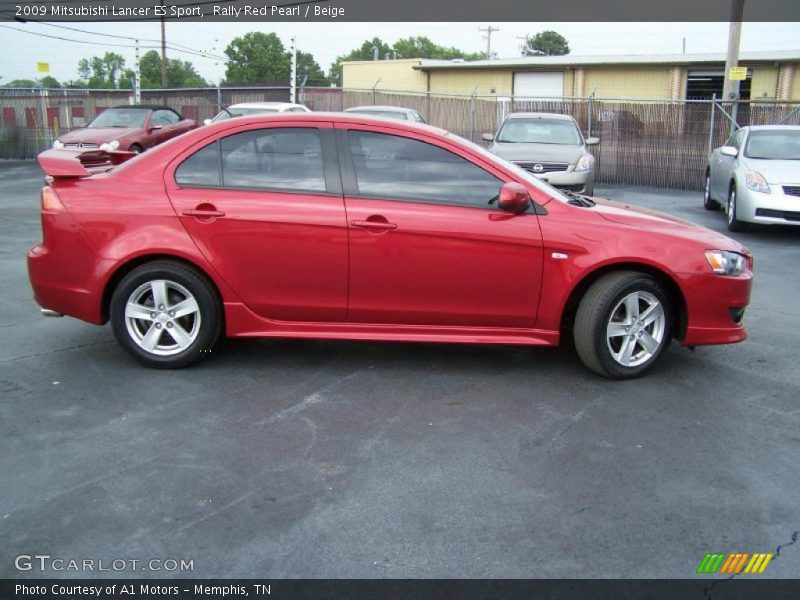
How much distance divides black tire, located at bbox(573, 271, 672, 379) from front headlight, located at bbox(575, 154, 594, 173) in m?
7.76

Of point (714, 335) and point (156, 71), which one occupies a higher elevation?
point (156, 71)

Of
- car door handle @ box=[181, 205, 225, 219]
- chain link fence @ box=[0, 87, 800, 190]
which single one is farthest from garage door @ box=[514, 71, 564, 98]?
car door handle @ box=[181, 205, 225, 219]

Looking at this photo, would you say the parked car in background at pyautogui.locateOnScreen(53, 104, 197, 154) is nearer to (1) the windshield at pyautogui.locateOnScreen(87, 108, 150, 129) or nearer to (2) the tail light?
(1) the windshield at pyautogui.locateOnScreen(87, 108, 150, 129)

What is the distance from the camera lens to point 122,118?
16.9m

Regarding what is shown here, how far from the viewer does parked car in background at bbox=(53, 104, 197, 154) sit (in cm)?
1564

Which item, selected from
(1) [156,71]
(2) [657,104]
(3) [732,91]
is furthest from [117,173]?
(1) [156,71]

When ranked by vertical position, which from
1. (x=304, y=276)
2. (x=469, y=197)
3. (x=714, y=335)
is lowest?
(x=714, y=335)

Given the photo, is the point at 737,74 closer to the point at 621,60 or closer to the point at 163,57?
the point at 621,60

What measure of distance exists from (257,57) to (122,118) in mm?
73122

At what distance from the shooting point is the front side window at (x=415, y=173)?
5044 mm

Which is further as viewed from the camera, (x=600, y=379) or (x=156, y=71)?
(x=156, y=71)
